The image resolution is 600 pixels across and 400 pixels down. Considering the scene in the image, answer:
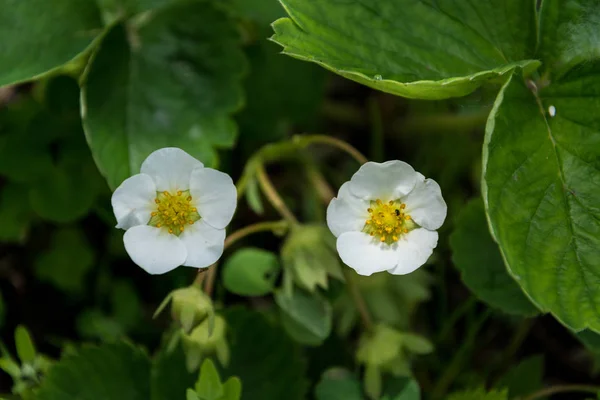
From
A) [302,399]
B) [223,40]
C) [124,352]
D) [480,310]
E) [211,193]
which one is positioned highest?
[223,40]

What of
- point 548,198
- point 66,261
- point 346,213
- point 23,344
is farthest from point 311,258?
point 66,261

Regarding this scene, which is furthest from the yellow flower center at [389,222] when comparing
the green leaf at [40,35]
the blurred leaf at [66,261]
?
the blurred leaf at [66,261]

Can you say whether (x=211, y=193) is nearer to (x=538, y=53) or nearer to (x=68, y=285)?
(x=538, y=53)

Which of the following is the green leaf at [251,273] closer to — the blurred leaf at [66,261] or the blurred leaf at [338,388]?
the blurred leaf at [338,388]

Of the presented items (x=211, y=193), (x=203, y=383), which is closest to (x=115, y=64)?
(x=211, y=193)

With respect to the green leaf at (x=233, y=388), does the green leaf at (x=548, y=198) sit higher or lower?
higher

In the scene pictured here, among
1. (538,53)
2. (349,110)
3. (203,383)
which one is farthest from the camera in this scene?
(349,110)

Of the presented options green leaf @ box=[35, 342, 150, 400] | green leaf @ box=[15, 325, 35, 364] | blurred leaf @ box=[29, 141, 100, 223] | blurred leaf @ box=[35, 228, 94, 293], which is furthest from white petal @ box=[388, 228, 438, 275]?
blurred leaf @ box=[35, 228, 94, 293]
